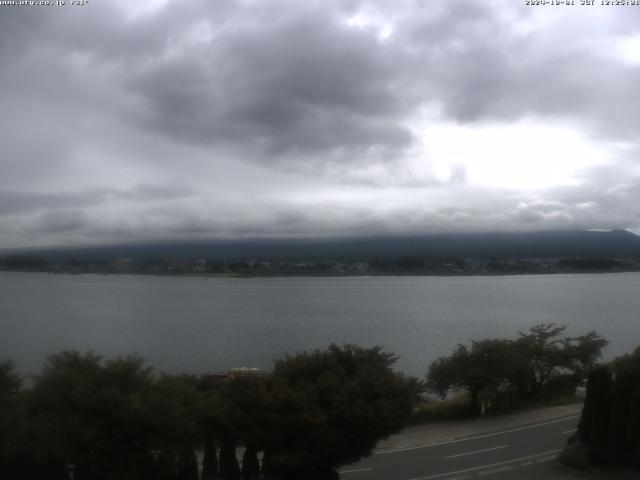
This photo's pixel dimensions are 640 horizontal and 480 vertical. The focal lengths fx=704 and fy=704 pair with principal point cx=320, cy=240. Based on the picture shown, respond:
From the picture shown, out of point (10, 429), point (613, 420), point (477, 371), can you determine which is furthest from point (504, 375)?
point (10, 429)

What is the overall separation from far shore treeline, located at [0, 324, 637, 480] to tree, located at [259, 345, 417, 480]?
2 cm

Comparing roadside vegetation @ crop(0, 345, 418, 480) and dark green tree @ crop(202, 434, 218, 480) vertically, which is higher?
roadside vegetation @ crop(0, 345, 418, 480)

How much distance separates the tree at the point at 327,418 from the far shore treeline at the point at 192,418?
0.02m

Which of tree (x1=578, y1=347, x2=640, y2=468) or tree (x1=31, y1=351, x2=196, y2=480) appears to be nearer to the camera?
tree (x1=31, y1=351, x2=196, y2=480)

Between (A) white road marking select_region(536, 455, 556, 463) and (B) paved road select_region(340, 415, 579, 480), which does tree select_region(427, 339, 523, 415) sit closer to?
(B) paved road select_region(340, 415, 579, 480)

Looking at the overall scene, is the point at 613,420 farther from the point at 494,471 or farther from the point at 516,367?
the point at 516,367

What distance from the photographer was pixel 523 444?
2181 cm

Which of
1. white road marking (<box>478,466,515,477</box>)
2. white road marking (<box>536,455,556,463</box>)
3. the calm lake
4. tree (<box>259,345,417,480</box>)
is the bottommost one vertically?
the calm lake

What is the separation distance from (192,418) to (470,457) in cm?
933

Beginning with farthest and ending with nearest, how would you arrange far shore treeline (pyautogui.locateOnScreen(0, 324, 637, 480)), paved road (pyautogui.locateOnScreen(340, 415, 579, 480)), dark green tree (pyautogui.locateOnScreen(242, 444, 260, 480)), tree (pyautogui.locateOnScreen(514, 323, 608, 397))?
tree (pyautogui.locateOnScreen(514, 323, 608, 397)) → paved road (pyautogui.locateOnScreen(340, 415, 579, 480)) → dark green tree (pyautogui.locateOnScreen(242, 444, 260, 480)) → far shore treeline (pyautogui.locateOnScreen(0, 324, 637, 480))

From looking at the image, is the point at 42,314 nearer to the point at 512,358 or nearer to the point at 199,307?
the point at 199,307

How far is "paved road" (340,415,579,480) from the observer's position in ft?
60.0

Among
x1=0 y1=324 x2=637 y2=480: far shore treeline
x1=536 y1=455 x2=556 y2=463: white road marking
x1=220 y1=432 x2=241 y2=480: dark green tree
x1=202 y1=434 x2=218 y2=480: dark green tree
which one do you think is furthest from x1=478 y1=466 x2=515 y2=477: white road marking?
x1=202 y1=434 x2=218 y2=480: dark green tree

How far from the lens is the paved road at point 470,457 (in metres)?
18.3
